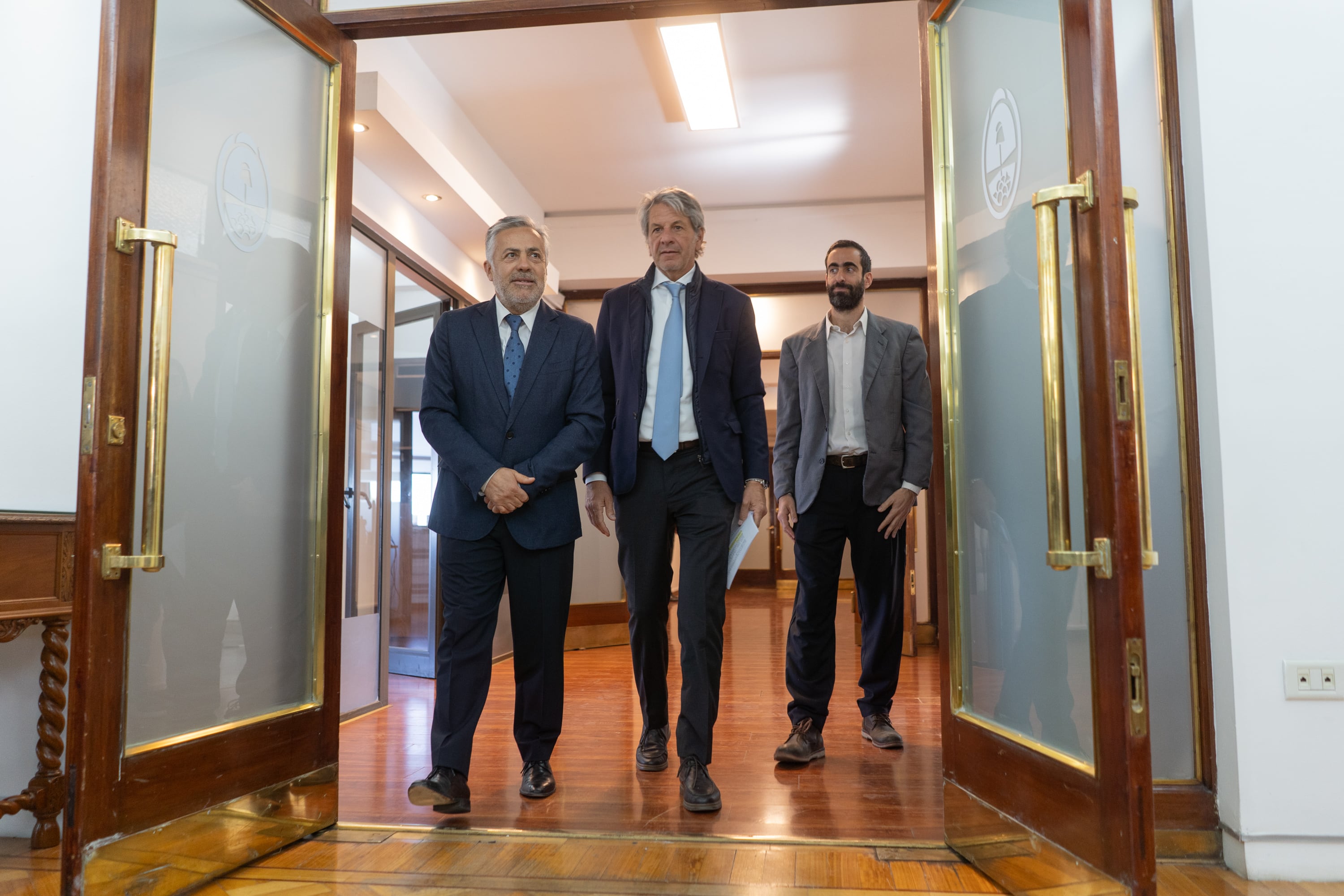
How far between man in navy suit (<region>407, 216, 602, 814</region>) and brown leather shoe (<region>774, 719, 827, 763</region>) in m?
0.68

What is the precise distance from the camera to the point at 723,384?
2473 millimetres

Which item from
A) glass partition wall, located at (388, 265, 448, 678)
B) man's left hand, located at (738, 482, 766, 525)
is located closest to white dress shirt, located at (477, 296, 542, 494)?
man's left hand, located at (738, 482, 766, 525)

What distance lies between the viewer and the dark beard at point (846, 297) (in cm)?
291

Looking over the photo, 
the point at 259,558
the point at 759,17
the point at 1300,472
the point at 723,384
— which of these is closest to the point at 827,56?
the point at 759,17

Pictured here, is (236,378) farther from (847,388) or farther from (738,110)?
(738,110)

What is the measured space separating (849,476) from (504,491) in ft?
3.53

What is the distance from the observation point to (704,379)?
2441mm

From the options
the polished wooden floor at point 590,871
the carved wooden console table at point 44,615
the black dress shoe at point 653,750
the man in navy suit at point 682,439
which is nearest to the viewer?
the polished wooden floor at point 590,871

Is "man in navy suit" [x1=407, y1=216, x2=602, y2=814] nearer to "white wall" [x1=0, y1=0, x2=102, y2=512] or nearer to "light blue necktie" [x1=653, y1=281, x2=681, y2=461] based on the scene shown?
"light blue necktie" [x1=653, y1=281, x2=681, y2=461]

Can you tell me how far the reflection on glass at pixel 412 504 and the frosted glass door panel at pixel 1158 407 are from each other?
3.28 m

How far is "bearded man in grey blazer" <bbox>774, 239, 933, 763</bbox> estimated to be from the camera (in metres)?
2.79

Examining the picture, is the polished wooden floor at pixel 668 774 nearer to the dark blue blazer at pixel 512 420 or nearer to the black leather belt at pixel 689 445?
the dark blue blazer at pixel 512 420

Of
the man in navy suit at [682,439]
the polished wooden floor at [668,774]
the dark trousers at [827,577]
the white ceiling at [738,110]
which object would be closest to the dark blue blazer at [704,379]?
the man in navy suit at [682,439]

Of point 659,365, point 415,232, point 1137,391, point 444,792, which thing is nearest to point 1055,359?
point 1137,391
